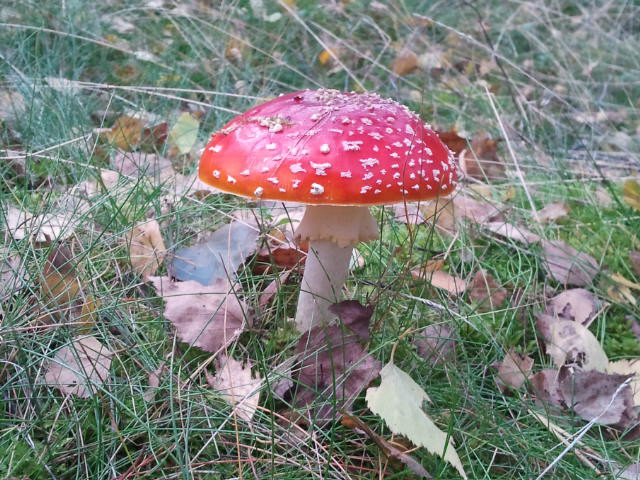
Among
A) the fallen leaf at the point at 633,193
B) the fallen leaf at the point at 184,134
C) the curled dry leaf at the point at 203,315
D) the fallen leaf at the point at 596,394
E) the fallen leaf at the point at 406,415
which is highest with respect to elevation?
the fallen leaf at the point at 406,415

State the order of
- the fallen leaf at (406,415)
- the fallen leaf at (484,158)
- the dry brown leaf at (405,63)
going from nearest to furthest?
1. the fallen leaf at (406,415)
2. the fallen leaf at (484,158)
3. the dry brown leaf at (405,63)

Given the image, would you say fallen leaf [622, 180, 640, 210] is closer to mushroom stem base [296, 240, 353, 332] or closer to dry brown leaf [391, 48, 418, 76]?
mushroom stem base [296, 240, 353, 332]

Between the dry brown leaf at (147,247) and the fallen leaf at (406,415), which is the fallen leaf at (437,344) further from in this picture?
the dry brown leaf at (147,247)

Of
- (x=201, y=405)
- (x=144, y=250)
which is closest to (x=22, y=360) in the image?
(x=201, y=405)

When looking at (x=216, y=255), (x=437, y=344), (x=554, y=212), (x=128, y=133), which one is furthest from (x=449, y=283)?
(x=128, y=133)

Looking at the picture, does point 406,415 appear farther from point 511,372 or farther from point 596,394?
point 596,394

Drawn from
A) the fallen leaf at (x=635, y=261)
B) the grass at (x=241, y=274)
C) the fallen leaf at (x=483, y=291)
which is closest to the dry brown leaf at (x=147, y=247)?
the grass at (x=241, y=274)

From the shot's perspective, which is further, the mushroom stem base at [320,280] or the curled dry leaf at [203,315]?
the mushroom stem base at [320,280]
